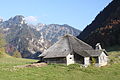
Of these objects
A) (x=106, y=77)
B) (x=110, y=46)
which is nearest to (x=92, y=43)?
(x=110, y=46)

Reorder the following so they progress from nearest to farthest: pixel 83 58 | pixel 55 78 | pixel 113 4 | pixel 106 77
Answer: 1. pixel 55 78
2. pixel 106 77
3. pixel 83 58
4. pixel 113 4

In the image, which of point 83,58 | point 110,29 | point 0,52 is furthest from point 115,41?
point 83,58

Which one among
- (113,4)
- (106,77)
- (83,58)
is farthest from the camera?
(113,4)

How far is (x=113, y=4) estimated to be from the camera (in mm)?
173375

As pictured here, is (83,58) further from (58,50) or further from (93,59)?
(58,50)

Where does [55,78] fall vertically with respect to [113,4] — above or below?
below

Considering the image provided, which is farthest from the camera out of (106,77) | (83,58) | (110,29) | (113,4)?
(113,4)

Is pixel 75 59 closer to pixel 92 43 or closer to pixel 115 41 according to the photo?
pixel 115 41

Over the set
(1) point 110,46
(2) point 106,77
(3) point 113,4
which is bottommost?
(2) point 106,77

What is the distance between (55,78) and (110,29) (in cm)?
9515

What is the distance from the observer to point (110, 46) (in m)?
107

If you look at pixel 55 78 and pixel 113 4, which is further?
pixel 113 4

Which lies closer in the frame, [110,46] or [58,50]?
[58,50]

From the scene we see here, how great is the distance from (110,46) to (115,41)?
3431mm
